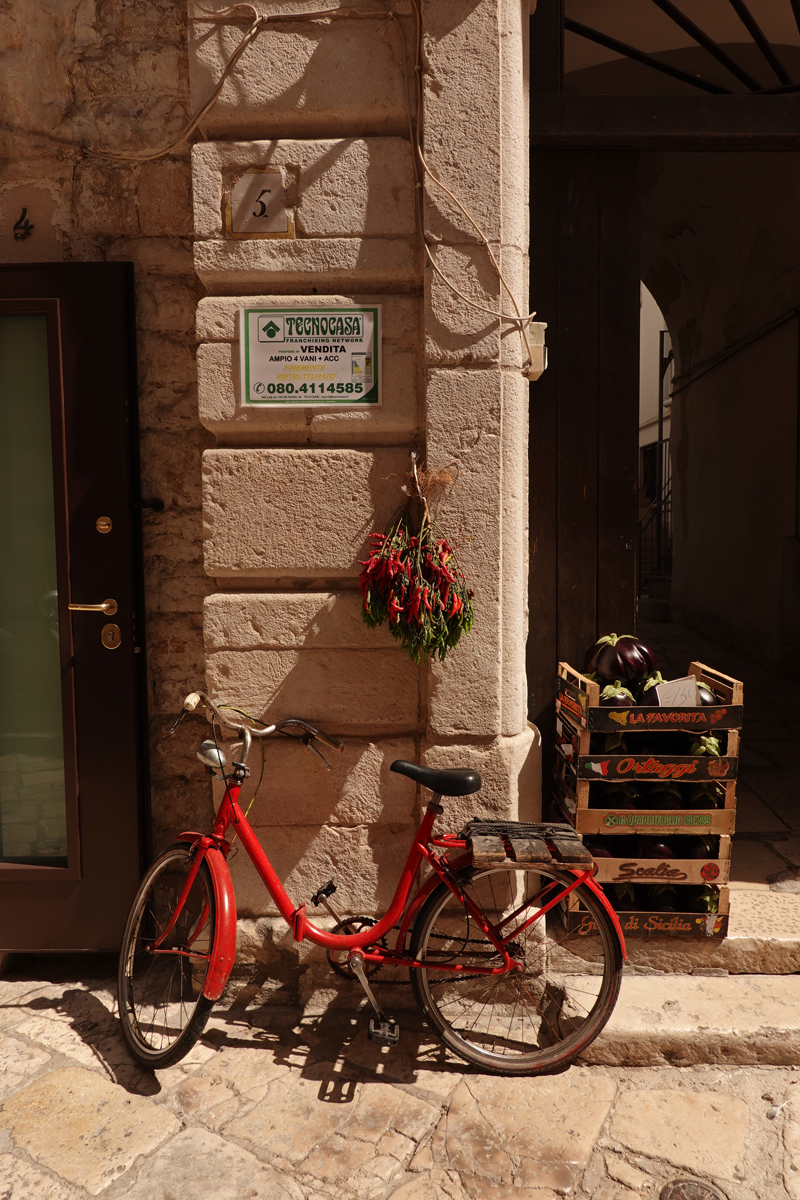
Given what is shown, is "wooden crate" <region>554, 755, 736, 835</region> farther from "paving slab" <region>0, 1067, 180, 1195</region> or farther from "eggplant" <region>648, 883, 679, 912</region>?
"paving slab" <region>0, 1067, 180, 1195</region>

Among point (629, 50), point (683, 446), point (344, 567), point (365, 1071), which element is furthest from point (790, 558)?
point (365, 1071)

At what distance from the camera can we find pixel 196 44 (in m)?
2.75

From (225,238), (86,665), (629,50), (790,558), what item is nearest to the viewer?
(225,238)

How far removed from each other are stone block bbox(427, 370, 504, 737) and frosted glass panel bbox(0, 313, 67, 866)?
5.00ft

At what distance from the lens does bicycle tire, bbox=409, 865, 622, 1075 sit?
8.25 feet

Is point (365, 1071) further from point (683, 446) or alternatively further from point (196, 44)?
point (683, 446)

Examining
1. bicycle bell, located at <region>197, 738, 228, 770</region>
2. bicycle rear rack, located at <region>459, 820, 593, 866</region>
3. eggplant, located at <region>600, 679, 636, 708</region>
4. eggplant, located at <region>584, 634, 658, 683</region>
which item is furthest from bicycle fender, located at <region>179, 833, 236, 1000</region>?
eggplant, located at <region>584, 634, 658, 683</region>

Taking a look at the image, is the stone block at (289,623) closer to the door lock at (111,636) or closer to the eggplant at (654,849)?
the door lock at (111,636)

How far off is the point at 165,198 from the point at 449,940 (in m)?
2.95

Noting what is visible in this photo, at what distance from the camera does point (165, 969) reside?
10.0 ft

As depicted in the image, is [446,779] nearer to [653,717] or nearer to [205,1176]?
[653,717]

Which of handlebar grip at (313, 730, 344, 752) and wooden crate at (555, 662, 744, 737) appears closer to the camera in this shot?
handlebar grip at (313, 730, 344, 752)

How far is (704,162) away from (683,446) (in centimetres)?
373

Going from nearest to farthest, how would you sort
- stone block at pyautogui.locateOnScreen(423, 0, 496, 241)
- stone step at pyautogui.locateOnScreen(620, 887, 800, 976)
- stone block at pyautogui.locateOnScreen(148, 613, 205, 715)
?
1. stone block at pyautogui.locateOnScreen(423, 0, 496, 241)
2. stone step at pyautogui.locateOnScreen(620, 887, 800, 976)
3. stone block at pyautogui.locateOnScreen(148, 613, 205, 715)
